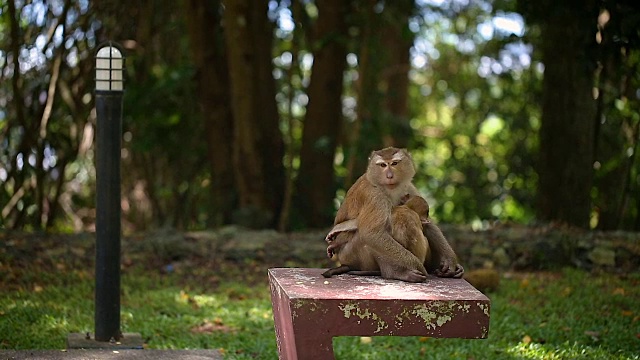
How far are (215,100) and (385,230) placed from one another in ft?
20.5

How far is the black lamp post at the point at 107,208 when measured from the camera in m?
5.68

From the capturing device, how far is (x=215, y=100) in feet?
35.4

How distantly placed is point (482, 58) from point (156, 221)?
625 cm

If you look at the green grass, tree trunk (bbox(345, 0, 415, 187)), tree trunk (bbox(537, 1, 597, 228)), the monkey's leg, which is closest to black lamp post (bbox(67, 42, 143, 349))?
the green grass

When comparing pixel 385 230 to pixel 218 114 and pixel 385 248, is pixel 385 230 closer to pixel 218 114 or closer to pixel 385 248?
pixel 385 248

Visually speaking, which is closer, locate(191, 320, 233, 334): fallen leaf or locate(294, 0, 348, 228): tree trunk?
locate(191, 320, 233, 334): fallen leaf

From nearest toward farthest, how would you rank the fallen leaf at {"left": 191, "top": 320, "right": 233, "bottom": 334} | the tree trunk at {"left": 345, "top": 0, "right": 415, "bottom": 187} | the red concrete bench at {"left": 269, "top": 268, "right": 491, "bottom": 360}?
1. the red concrete bench at {"left": 269, "top": 268, "right": 491, "bottom": 360}
2. the fallen leaf at {"left": 191, "top": 320, "right": 233, "bottom": 334}
3. the tree trunk at {"left": 345, "top": 0, "right": 415, "bottom": 187}

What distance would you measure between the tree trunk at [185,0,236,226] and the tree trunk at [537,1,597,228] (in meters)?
3.54

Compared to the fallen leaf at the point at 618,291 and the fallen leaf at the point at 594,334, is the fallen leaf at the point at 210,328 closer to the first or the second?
the fallen leaf at the point at 594,334

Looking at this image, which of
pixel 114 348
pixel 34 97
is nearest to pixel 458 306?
pixel 114 348

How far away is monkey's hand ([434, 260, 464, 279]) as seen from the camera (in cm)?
495

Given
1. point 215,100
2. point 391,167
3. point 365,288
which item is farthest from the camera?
point 215,100

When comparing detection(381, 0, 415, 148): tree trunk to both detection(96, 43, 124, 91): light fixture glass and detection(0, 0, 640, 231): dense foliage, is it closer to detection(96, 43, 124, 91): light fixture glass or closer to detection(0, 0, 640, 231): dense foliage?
detection(0, 0, 640, 231): dense foliage

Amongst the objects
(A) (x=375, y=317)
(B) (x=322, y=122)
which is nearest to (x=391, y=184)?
(A) (x=375, y=317)
